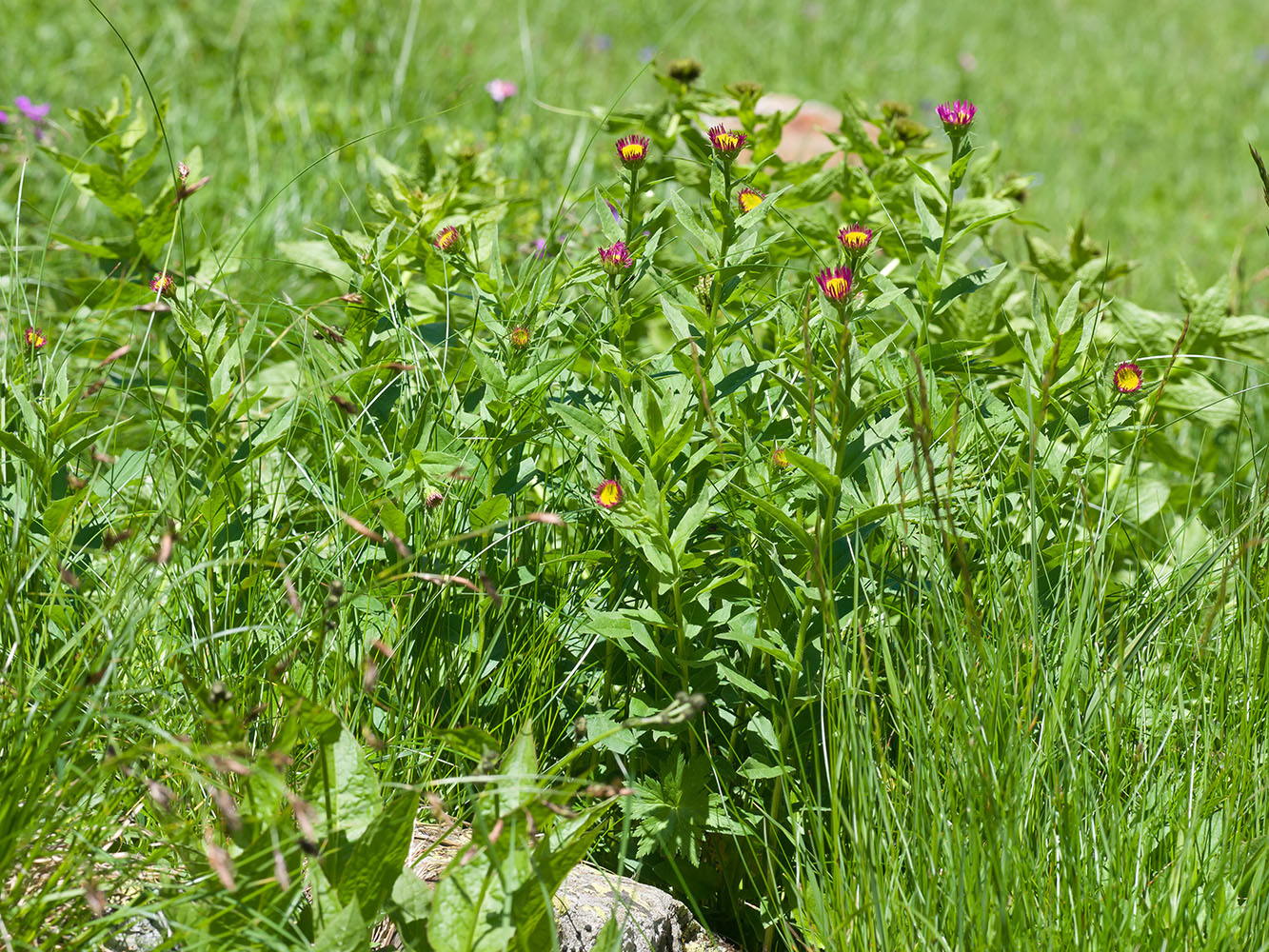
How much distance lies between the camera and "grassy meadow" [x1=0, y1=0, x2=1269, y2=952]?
3.92 feet

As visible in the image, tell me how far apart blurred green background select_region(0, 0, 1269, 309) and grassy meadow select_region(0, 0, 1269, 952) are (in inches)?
27.0

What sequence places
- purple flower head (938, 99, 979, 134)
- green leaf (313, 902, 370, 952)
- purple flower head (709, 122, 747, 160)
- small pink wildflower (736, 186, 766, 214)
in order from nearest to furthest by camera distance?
green leaf (313, 902, 370, 952) < purple flower head (709, 122, 747, 160) < purple flower head (938, 99, 979, 134) < small pink wildflower (736, 186, 766, 214)

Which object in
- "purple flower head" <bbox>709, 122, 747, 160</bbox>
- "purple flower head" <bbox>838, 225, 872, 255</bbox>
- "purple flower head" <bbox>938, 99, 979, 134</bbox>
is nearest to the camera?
"purple flower head" <bbox>838, 225, 872, 255</bbox>

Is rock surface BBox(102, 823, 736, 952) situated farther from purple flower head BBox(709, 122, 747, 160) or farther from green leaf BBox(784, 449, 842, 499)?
purple flower head BBox(709, 122, 747, 160)

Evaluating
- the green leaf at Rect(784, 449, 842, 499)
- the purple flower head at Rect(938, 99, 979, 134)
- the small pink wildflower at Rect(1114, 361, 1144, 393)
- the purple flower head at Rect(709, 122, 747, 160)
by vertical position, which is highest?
the purple flower head at Rect(938, 99, 979, 134)

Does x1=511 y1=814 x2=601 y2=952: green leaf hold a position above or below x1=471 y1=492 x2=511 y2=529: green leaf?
below

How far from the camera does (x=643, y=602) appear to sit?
5.20ft

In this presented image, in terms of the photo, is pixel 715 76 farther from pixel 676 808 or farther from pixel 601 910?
pixel 601 910

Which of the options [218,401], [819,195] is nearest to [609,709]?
[218,401]

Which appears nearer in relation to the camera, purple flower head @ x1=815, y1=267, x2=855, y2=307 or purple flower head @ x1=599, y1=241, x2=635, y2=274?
purple flower head @ x1=815, y1=267, x2=855, y2=307

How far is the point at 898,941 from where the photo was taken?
122 centimetres

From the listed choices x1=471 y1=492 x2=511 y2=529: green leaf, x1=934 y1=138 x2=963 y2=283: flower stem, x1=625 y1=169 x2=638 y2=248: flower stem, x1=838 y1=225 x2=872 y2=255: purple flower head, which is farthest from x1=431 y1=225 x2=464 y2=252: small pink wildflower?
x1=934 y1=138 x2=963 y2=283: flower stem

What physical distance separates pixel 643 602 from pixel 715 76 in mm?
5151

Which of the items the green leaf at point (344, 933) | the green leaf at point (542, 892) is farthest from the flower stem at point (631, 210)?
the green leaf at point (344, 933)
